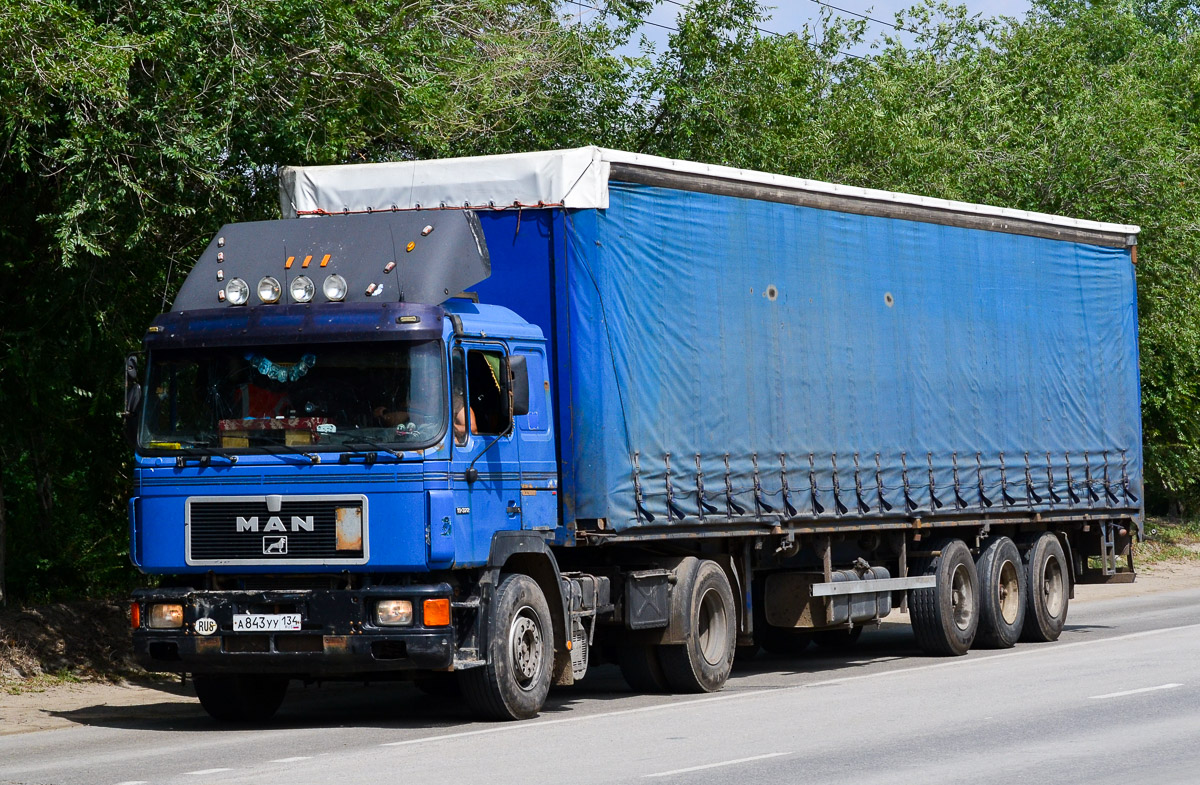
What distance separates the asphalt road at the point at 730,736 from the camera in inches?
372

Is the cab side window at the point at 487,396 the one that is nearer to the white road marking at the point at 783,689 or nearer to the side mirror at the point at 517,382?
the side mirror at the point at 517,382

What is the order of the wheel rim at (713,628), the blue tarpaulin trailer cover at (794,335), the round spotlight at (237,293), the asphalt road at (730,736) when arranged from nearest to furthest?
the asphalt road at (730,736)
the round spotlight at (237,293)
the blue tarpaulin trailer cover at (794,335)
the wheel rim at (713,628)

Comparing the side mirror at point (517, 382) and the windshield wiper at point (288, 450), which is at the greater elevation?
the side mirror at point (517, 382)

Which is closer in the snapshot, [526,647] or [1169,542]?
[526,647]

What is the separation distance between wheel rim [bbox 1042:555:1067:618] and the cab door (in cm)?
905

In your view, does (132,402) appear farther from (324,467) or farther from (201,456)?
(324,467)

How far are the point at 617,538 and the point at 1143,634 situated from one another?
8.51 metres

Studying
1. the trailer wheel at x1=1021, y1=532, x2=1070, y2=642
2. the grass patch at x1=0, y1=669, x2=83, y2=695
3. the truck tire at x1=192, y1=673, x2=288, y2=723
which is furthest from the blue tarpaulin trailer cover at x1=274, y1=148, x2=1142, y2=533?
the grass patch at x1=0, y1=669, x2=83, y2=695

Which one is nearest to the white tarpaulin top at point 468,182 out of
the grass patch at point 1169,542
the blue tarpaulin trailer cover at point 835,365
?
the blue tarpaulin trailer cover at point 835,365

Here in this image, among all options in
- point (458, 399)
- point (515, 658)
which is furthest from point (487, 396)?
point (515, 658)

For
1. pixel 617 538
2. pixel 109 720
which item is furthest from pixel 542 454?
pixel 109 720

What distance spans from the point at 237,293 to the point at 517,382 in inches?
82.5

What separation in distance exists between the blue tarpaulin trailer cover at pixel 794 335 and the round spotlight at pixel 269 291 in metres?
1.71

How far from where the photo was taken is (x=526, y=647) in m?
12.2
